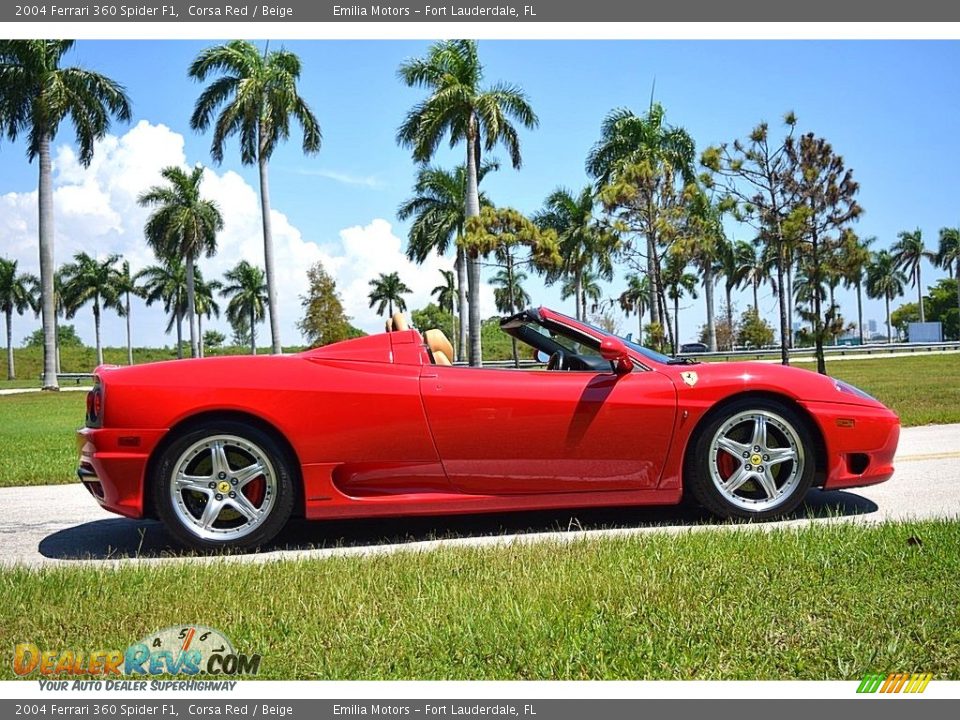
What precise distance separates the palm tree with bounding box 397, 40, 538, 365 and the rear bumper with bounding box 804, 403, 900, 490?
75.5 feet

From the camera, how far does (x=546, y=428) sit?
13.9 feet

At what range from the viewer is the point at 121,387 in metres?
4.15

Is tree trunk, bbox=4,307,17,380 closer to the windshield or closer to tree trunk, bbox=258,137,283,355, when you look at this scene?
tree trunk, bbox=258,137,283,355

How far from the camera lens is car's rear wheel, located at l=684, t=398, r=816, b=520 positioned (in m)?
4.40

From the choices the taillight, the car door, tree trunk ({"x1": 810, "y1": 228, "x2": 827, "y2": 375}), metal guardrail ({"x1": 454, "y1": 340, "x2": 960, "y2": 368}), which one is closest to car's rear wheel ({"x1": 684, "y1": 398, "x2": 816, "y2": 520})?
the car door

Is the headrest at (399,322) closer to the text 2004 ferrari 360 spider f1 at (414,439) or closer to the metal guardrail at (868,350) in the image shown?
the text 2004 ferrari 360 spider f1 at (414,439)

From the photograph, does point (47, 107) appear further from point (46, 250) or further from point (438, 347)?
point (438, 347)

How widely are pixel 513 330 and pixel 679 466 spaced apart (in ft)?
4.21

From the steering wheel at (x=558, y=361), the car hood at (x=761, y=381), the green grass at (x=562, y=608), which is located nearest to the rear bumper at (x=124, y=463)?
the green grass at (x=562, y=608)

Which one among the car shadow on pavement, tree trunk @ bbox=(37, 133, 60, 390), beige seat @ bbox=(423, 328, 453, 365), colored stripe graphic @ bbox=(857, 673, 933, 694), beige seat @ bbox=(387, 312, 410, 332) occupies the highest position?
tree trunk @ bbox=(37, 133, 60, 390)

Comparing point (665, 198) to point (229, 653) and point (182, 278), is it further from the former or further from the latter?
point (182, 278)

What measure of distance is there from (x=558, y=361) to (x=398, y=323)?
95 cm

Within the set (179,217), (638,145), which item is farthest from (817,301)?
(179,217)
